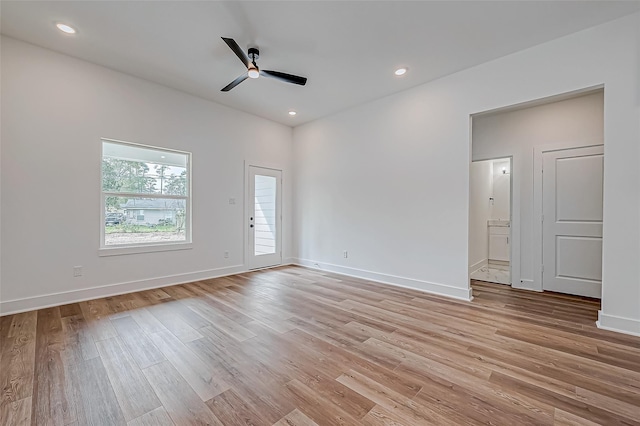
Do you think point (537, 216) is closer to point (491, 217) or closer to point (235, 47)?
point (491, 217)

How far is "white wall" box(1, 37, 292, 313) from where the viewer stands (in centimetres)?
311

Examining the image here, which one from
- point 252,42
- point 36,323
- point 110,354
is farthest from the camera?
point 252,42

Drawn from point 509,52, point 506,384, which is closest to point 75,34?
point 509,52

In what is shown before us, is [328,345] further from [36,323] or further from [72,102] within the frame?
[72,102]

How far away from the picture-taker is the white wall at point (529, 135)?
3682 millimetres

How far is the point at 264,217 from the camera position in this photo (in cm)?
568

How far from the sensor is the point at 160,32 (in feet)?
9.64

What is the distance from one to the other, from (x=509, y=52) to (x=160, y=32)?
4.15m

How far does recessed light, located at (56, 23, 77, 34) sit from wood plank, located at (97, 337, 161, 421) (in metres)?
3.34

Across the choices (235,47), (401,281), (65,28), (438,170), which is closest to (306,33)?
(235,47)

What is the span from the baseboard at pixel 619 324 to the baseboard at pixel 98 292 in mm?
5229

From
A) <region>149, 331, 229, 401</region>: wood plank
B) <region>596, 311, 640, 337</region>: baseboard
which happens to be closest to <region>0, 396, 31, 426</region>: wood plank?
→ <region>149, 331, 229, 401</region>: wood plank

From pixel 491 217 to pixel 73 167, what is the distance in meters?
8.00

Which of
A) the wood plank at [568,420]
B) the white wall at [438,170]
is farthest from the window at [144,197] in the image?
the wood plank at [568,420]
